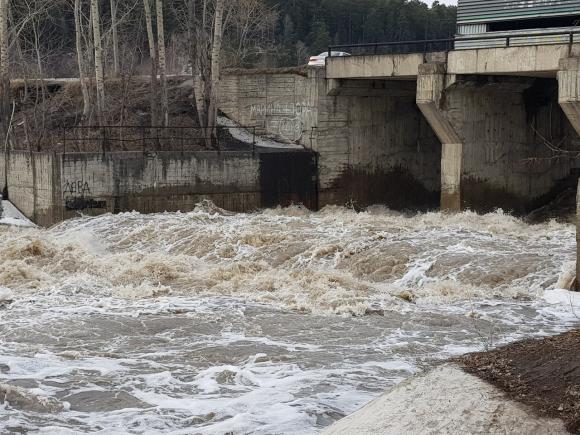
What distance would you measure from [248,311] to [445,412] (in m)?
8.14

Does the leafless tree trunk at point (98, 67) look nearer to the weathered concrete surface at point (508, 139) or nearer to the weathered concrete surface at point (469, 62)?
the weathered concrete surface at point (469, 62)

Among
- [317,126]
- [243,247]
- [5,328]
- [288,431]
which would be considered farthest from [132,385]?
[317,126]

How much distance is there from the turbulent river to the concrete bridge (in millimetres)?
2665

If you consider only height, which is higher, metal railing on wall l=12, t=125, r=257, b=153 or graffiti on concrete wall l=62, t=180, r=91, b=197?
metal railing on wall l=12, t=125, r=257, b=153

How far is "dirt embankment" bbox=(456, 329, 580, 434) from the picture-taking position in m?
Answer: 6.71

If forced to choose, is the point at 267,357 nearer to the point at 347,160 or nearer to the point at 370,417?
the point at 370,417

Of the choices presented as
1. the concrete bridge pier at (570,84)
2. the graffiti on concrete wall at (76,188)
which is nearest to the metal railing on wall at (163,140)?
the graffiti on concrete wall at (76,188)

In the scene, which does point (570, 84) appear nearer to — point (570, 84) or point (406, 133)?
point (570, 84)

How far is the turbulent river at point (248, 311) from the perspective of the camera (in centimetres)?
1020

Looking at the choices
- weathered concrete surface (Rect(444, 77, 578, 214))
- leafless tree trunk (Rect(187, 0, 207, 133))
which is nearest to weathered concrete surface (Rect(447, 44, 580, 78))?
weathered concrete surface (Rect(444, 77, 578, 214))

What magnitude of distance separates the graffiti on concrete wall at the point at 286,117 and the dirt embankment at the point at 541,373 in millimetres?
18948

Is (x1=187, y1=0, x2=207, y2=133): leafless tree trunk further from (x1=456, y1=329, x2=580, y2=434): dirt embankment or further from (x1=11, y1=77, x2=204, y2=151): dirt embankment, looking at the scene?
(x1=456, y1=329, x2=580, y2=434): dirt embankment

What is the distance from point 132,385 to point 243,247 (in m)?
9.25

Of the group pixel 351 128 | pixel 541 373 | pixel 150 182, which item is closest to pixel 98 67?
pixel 150 182
